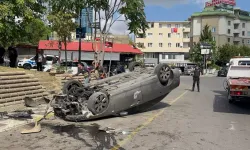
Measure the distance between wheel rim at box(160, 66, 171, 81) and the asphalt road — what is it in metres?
1.26

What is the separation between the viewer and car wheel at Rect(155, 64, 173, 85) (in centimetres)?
1177

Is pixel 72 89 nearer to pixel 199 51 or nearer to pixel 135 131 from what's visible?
pixel 135 131

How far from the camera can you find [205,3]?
4505 inches

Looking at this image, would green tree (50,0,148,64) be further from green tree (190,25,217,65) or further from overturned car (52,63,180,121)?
green tree (190,25,217,65)

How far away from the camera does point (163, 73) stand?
11.9 meters

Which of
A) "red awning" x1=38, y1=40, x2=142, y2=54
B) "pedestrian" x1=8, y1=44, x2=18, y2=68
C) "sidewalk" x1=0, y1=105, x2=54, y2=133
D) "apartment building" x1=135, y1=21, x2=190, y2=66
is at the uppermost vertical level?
"apartment building" x1=135, y1=21, x2=190, y2=66

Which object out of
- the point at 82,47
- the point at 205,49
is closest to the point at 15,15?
the point at 82,47

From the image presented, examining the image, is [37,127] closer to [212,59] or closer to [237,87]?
[237,87]

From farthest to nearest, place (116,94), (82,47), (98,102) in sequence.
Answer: (82,47), (116,94), (98,102)

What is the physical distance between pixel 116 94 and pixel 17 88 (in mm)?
4264

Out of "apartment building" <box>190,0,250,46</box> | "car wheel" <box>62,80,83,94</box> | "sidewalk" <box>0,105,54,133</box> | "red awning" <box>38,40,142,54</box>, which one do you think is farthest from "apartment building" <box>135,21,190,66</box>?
"sidewalk" <box>0,105,54,133</box>

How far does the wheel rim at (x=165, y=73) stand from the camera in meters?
11.9

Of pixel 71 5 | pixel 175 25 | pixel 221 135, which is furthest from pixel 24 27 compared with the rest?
pixel 175 25

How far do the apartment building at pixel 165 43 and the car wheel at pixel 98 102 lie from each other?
90383mm
